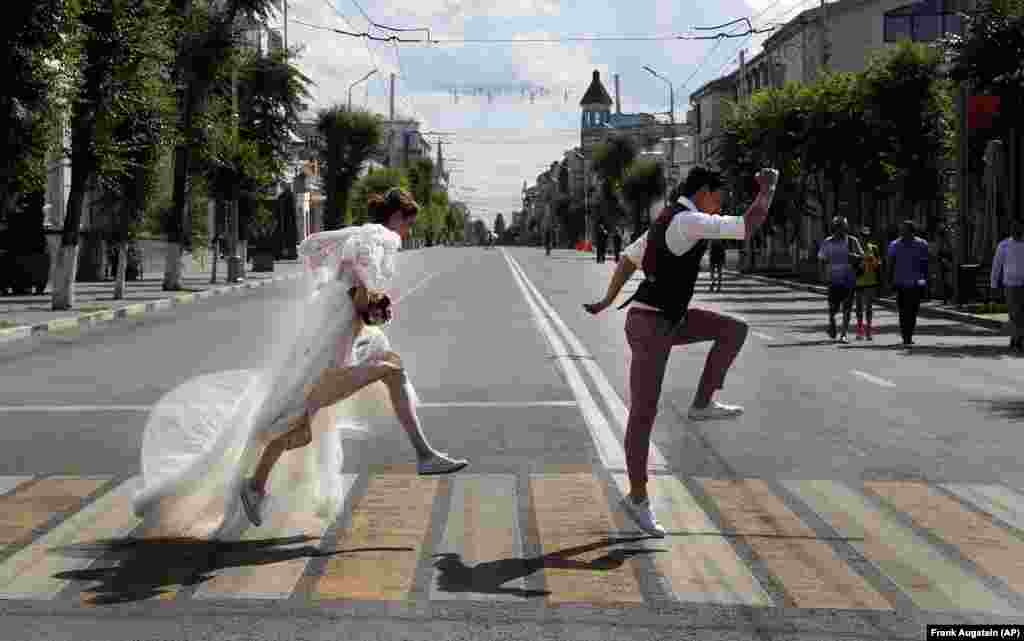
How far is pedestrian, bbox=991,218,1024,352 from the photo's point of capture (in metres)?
19.7

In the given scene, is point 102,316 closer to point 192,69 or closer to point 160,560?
point 192,69

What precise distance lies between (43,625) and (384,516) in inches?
95.5

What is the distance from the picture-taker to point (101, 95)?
100ft

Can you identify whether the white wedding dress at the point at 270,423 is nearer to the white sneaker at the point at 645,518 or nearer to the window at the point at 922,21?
the white sneaker at the point at 645,518

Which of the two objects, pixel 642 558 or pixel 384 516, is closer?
pixel 642 558

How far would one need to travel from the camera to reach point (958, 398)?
13906 millimetres

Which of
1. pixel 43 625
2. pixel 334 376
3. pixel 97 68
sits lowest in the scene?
pixel 43 625

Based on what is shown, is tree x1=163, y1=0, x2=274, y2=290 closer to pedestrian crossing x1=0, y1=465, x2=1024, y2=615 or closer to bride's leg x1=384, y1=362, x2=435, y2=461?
pedestrian crossing x1=0, y1=465, x2=1024, y2=615

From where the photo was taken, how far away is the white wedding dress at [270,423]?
23.2 feet

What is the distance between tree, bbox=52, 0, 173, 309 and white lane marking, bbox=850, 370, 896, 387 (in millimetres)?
18620

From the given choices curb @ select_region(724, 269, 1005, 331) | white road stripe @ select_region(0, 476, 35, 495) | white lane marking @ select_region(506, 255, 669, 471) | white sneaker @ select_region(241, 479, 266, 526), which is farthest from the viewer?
curb @ select_region(724, 269, 1005, 331)

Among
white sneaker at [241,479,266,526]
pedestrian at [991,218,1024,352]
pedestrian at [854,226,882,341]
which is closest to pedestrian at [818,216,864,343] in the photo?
pedestrian at [854,226,882,341]

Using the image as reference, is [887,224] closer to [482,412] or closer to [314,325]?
[482,412]

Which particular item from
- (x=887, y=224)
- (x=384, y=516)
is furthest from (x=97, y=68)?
(x=887, y=224)
